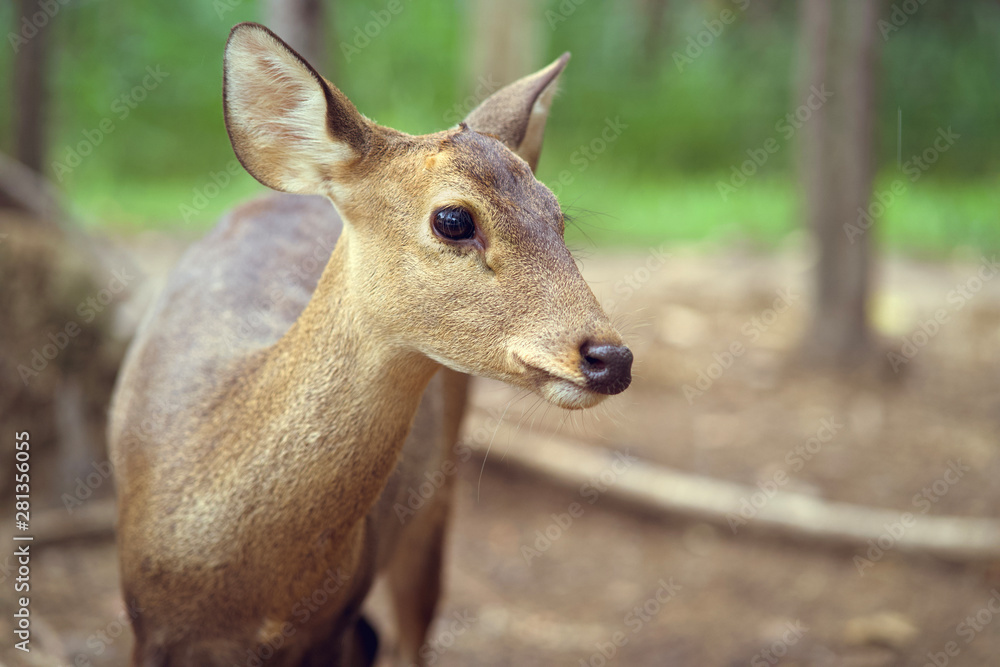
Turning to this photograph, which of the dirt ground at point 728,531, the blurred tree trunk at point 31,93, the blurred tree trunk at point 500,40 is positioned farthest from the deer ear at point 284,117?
the blurred tree trunk at point 500,40

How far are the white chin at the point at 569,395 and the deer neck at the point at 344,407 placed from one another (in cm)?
35

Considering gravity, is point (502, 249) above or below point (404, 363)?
above

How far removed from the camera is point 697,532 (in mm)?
4793

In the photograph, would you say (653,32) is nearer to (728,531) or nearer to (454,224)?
(728,531)

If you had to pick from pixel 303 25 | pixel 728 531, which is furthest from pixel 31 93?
pixel 728 531

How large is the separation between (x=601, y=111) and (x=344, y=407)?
30.1 feet

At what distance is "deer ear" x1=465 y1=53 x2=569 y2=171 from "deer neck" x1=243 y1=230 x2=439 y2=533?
1.84ft

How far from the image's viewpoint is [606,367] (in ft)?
6.48

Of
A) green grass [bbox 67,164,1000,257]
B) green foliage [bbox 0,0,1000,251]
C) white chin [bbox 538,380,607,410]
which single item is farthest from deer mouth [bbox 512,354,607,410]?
green foliage [bbox 0,0,1000,251]

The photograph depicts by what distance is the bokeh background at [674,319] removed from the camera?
4.16 m

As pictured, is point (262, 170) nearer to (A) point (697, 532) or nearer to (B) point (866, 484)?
(A) point (697, 532)

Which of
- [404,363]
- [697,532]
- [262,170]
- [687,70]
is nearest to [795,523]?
[697,532]

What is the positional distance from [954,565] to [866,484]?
31.2 inches

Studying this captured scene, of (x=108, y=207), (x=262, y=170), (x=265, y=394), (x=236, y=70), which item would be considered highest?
(x=236, y=70)
